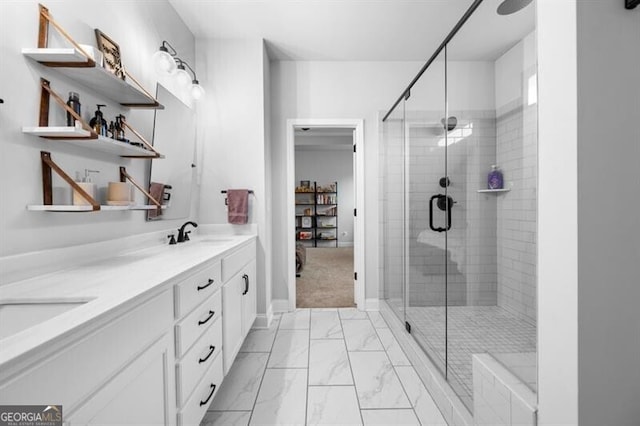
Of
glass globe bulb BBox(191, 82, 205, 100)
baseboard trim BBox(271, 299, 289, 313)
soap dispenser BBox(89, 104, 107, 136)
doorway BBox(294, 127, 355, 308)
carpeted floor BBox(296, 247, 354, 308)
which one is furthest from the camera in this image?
doorway BBox(294, 127, 355, 308)

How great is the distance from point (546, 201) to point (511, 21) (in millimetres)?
1050

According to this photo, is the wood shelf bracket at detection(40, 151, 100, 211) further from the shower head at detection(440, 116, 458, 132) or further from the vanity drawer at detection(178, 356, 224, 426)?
the shower head at detection(440, 116, 458, 132)

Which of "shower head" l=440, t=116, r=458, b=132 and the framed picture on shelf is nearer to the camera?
the framed picture on shelf

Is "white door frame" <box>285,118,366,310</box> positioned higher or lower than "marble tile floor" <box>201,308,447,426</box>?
higher

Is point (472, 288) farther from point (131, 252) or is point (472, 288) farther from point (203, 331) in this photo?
point (131, 252)

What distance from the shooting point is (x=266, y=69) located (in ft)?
9.86

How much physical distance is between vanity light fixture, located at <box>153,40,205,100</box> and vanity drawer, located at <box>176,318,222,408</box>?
5.83 ft

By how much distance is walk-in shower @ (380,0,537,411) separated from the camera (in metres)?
→ 1.36

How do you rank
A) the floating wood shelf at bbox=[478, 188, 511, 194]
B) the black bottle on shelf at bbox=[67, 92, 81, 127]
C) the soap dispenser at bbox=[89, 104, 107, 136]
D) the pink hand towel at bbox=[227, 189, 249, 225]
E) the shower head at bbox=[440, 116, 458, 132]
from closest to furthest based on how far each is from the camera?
the black bottle on shelf at bbox=[67, 92, 81, 127]
the soap dispenser at bbox=[89, 104, 107, 136]
the floating wood shelf at bbox=[478, 188, 511, 194]
the shower head at bbox=[440, 116, 458, 132]
the pink hand towel at bbox=[227, 189, 249, 225]

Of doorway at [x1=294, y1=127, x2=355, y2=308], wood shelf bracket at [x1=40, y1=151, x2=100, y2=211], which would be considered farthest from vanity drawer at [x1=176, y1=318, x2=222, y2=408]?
doorway at [x1=294, y1=127, x2=355, y2=308]

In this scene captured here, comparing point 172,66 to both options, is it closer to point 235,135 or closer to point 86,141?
point 235,135

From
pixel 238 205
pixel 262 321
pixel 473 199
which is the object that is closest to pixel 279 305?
pixel 262 321

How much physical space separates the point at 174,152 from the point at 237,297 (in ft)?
4.19

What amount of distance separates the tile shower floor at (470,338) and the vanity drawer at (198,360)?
131 centimetres
